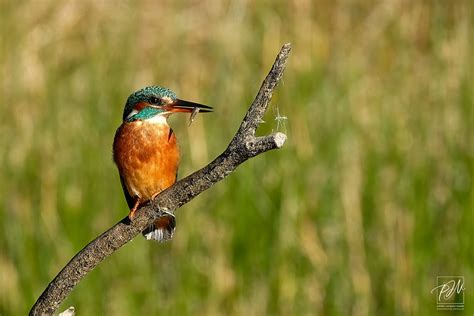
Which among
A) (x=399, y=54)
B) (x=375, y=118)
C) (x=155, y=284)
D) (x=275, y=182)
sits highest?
(x=399, y=54)

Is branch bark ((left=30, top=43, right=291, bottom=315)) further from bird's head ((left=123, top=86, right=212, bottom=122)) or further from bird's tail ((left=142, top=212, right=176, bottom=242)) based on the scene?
bird's tail ((left=142, top=212, right=176, bottom=242))

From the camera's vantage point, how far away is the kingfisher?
2.70 meters

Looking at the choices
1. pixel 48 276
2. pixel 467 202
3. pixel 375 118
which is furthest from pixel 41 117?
pixel 467 202

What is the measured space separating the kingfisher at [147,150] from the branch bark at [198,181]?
961 millimetres

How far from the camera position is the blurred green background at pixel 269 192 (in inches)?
263

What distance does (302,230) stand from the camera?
22.3 ft

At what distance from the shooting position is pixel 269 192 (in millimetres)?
6805

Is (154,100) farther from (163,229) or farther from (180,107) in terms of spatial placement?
(163,229)

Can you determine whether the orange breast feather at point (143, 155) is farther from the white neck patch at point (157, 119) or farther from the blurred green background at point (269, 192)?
the blurred green background at point (269, 192)

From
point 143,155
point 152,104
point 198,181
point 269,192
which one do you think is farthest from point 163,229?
point 269,192

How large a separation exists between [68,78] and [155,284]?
236 cm

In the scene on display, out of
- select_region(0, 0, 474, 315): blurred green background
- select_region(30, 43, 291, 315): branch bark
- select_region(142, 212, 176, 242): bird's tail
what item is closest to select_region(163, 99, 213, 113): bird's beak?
select_region(142, 212, 176, 242): bird's tail

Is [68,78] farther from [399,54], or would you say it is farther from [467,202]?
[467,202]

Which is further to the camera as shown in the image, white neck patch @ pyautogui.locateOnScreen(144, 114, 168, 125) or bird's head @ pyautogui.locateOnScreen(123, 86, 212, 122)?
white neck patch @ pyautogui.locateOnScreen(144, 114, 168, 125)
